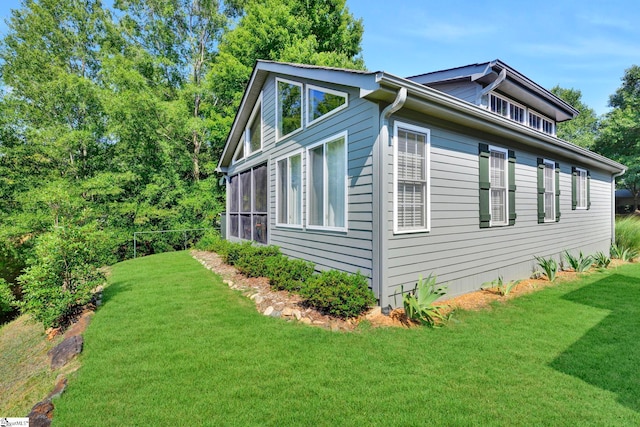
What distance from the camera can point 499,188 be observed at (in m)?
6.25

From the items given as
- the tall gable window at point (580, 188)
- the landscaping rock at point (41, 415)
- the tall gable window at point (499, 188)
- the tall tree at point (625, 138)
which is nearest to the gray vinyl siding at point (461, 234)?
the tall gable window at point (499, 188)

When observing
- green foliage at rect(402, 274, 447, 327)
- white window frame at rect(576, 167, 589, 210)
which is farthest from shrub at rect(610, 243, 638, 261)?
green foliage at rect(402, 274, 447, 327)

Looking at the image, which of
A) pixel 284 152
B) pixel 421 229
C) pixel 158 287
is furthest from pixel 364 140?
pixel 158 287

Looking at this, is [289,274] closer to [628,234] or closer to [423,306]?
[423,306]

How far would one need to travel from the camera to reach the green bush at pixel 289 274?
5.46 m

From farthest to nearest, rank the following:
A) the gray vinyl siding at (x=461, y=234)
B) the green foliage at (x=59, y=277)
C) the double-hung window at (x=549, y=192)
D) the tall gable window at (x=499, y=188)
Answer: the double-hung window at (x=549, y=192)
the tall gable window at (x=499, y=188)
the gray vinyl siding at (x=461, y=234)
the green foliage at (x=59, y=277)

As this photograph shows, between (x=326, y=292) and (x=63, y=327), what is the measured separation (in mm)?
3808

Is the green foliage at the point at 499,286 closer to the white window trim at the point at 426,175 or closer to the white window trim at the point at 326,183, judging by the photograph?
the white window trim at the point at 426,175

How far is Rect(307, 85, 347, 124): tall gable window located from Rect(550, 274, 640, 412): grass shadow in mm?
4437

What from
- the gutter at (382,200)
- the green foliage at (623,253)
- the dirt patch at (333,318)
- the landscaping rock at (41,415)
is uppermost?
the gutter at (382,200)

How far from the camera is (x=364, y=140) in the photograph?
4523 millimetres

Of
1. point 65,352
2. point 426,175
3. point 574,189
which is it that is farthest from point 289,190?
point 574,189

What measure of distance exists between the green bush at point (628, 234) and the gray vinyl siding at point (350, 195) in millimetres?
A: 11567

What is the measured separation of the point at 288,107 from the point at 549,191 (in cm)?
697
